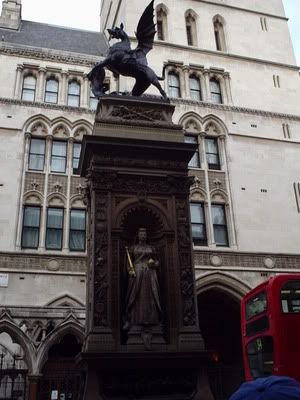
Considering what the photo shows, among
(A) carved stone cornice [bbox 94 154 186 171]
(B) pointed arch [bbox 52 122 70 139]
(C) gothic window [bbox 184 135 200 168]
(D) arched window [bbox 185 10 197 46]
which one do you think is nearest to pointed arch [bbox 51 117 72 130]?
(B) pointed arch [bbox 52 122 70 139]

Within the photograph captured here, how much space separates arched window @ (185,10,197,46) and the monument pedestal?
18692 mm

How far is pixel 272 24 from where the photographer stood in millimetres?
29625

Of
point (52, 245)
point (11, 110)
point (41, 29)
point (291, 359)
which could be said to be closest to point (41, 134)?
point (11, 110)

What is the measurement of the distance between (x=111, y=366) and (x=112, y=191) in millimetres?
3200

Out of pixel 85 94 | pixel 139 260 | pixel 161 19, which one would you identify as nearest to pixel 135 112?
pixel 139 260

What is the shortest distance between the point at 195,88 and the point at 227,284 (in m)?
11.0

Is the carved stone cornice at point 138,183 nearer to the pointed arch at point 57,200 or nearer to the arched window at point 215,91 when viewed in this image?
the pointed arch at point 57,200

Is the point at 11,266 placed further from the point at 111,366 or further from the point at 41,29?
the point at 41,29

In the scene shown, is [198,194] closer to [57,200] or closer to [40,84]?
[57,200]

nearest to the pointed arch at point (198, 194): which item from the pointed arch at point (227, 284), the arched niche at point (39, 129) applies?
the pointed arch at point (227, 284)

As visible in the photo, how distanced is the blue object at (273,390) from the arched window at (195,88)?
78.5 ft

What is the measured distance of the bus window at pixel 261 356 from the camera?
10.7m

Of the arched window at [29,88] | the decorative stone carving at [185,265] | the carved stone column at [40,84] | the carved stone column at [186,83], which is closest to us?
the decorative stone carving at [185,265]

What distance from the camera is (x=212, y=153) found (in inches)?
952
